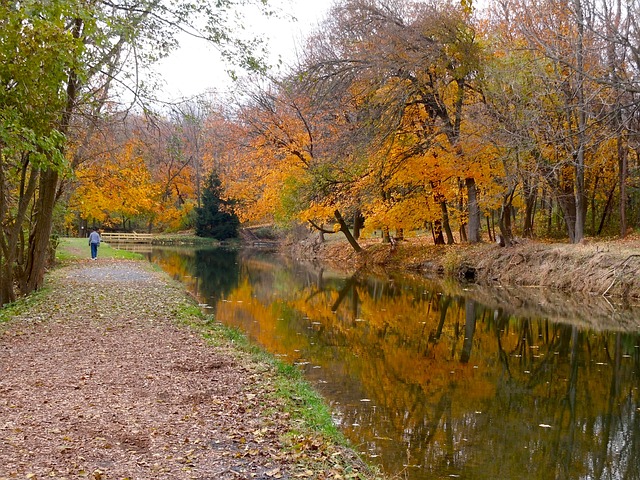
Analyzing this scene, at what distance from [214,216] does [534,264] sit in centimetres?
4135

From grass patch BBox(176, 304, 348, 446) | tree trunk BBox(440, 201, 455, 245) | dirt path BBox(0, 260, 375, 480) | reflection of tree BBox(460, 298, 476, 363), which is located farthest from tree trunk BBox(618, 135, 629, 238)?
dirt path BBox(0, 260, 375, 480)

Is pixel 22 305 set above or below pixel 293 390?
above

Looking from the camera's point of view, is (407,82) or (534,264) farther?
(407,82)

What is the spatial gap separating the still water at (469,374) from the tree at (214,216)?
38750mm

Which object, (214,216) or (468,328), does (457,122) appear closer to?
(468,328)

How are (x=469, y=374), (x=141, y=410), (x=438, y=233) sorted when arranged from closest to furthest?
(x=141, y=410), (x=469, y=374), (x=438, y=233)

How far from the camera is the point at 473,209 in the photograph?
2664 cm

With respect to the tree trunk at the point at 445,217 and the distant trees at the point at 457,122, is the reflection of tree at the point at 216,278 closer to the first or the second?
the distant trees at the point at 457,122

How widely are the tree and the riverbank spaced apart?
27762 millimetres

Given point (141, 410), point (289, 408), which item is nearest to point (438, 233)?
point (289, 408)

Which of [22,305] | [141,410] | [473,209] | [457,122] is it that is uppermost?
[457,122]

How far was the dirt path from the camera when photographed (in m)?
5.00

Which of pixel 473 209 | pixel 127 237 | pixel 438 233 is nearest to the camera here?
pixel 473 209

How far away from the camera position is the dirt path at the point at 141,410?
5.00m
